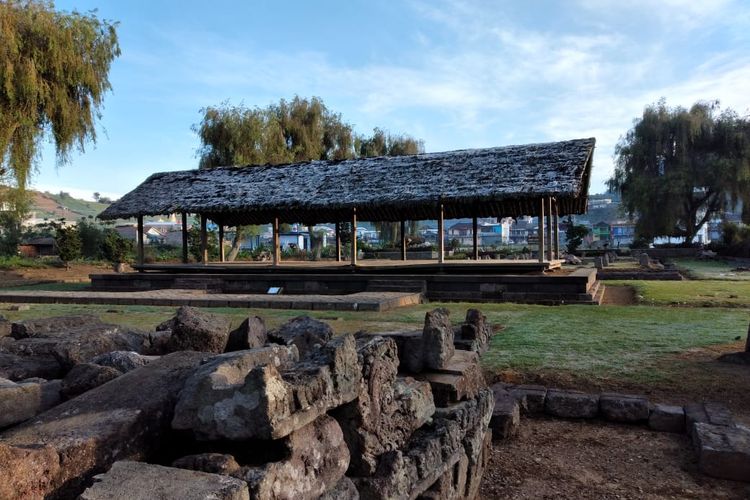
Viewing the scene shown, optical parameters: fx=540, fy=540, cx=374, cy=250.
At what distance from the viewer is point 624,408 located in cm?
491

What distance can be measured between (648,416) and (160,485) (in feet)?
14.6

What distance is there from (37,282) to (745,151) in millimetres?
Answer: 42143

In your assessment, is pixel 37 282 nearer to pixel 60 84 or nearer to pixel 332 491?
pixel 60 84

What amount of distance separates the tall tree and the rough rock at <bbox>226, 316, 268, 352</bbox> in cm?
3924

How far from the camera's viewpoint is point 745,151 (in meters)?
36.4

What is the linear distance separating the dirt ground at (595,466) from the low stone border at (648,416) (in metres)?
0.09

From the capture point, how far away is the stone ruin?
1.95 meters

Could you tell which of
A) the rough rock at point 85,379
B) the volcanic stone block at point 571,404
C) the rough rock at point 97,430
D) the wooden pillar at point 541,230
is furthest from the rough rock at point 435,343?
the wooden pillar at point 541,230

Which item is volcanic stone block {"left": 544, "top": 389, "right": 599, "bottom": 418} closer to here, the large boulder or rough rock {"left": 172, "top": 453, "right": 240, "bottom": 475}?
the large boulder

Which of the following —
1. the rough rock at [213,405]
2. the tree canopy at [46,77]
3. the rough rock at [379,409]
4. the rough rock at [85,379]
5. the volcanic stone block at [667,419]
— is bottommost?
the volcanic stone block at [667,419]

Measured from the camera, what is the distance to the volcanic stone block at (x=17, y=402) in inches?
96.3

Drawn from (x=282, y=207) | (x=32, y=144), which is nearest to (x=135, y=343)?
(x=282, y=207)

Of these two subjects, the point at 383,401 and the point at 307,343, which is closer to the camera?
the point at 383,401

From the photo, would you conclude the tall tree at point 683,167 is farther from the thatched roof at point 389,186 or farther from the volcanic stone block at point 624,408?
the volcanic stone block at point 624,408
